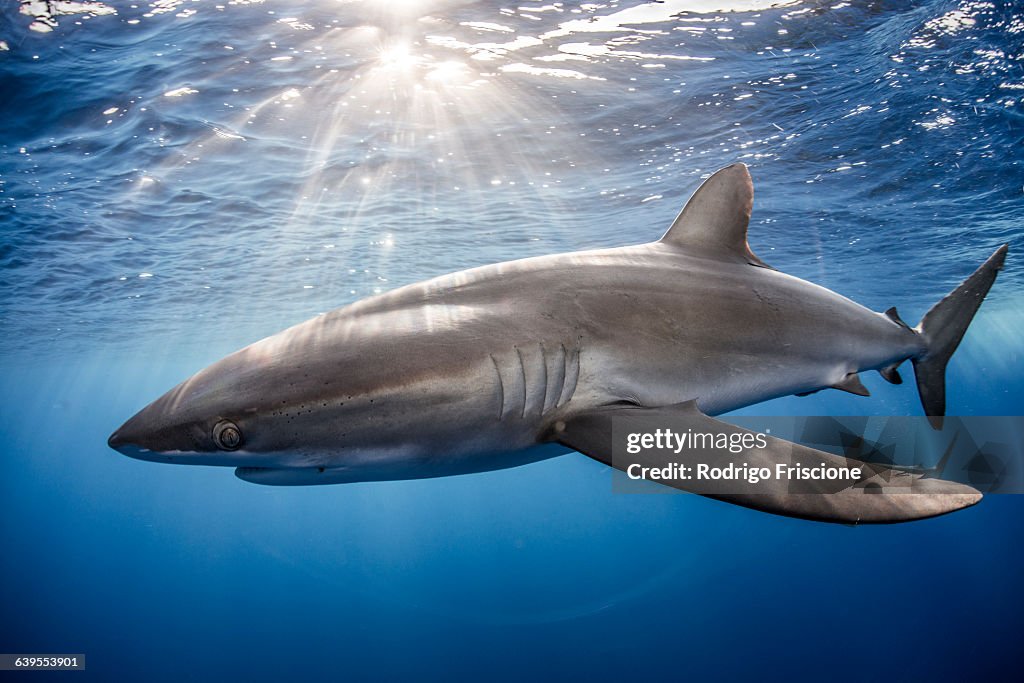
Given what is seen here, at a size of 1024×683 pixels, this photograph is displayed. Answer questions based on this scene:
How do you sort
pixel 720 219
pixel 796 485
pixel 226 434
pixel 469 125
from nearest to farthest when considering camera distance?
pixel 796 485 → pixel 226 434 → pixel 720 219 → pixel 469 125

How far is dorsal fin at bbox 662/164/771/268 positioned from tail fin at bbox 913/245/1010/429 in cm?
199

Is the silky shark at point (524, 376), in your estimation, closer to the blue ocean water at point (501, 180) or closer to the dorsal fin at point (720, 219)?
the dorsal fin at point (720, 219)

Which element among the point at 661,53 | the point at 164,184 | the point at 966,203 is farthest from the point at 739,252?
the point at 966,203

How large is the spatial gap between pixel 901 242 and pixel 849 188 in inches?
229

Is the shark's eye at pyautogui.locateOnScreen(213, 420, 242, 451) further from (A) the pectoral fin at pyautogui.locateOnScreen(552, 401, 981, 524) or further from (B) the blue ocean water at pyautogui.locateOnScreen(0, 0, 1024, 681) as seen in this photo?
(B) the blue ocean water at pyautogui.locateOnScreen(0, 0, 1024, 681)

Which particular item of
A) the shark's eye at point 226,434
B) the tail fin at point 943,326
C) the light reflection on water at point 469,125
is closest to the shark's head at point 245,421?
the shark's eye at point 226,434

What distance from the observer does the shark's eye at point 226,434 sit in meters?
1.95

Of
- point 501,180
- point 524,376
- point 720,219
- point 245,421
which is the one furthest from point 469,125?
point 245,421

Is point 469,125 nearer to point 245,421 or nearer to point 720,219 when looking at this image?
point 720,219

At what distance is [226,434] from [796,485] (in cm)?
208

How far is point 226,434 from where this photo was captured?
1.96 metres

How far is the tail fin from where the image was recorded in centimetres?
430

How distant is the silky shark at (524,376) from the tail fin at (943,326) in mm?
1501

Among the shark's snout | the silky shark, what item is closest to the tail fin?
the silky shark
